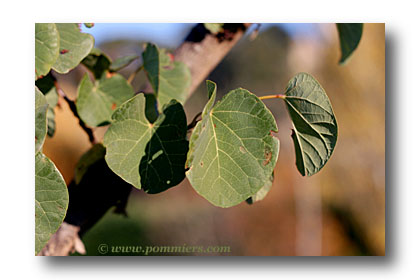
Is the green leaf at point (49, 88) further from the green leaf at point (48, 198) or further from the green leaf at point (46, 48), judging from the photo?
the green leaf at point (48, 198)

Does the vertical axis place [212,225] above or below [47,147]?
below

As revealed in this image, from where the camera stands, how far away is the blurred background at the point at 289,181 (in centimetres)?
304

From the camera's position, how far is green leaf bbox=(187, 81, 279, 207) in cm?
48

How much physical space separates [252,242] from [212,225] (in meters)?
0.46

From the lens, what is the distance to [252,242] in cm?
361

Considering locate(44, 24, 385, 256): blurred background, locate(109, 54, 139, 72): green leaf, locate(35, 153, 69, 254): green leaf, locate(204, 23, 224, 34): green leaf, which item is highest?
locate(204, 23, 224, 34): green leaf

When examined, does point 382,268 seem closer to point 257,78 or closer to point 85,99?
point 85,99

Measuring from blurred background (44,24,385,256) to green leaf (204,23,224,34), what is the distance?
78.5 inches

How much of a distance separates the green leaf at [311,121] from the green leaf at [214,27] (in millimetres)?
262

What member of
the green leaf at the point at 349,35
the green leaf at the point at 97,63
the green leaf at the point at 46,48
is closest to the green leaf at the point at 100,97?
the green leaf at the point at 97,63

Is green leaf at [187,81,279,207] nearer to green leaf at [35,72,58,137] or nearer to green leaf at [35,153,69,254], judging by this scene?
green leaf at [35,153,69,254]

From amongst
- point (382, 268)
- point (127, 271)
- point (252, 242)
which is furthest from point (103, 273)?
point (252, 242)

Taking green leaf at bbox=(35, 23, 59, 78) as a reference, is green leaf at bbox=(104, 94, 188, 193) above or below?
below
